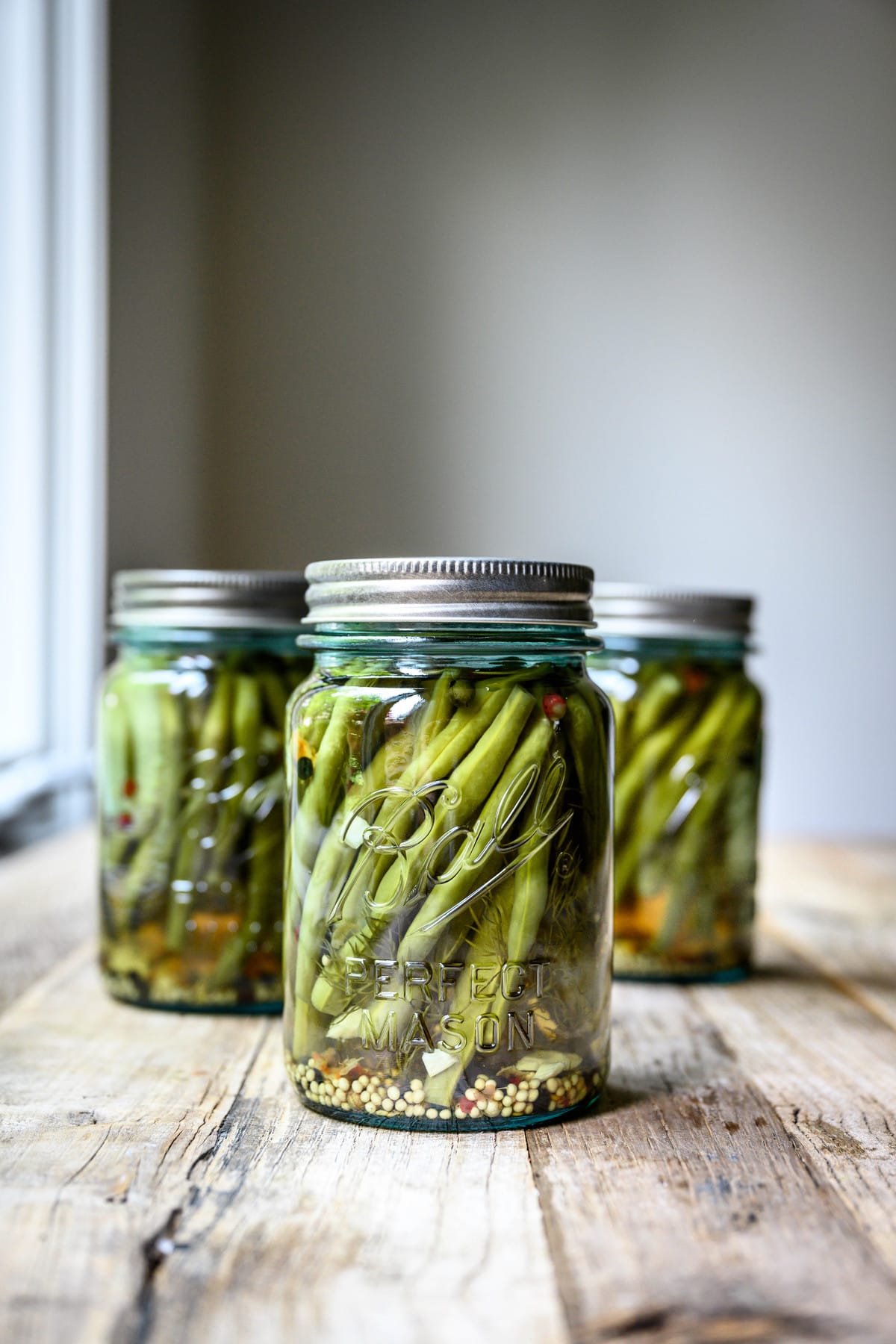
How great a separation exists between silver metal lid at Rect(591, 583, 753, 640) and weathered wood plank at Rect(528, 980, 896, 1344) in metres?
0.31

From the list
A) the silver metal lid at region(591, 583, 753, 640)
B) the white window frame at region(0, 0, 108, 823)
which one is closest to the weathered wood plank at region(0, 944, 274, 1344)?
the silver metal lid at region(591, 583, 753, 640)

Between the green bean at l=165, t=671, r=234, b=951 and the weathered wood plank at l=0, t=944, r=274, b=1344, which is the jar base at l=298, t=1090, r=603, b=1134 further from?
the green bean at l=165, t=671, r=234, b=951

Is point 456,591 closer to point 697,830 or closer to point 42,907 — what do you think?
point 697,830

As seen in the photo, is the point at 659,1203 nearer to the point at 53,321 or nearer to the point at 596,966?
the point at 596,966

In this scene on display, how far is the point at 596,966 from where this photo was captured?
1.92 feet

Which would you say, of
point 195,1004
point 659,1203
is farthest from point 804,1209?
point 195,1004

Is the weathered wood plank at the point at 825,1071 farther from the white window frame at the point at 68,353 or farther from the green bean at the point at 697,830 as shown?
the white window frame at the point at 68,353

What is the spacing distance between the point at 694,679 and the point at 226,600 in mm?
320

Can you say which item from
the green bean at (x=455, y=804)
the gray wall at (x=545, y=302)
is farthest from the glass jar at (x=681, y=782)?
the gray wall at (x=545, y=302)

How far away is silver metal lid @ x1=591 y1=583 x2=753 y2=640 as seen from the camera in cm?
84

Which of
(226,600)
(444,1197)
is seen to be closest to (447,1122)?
(444,1197)

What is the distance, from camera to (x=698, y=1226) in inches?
18.2

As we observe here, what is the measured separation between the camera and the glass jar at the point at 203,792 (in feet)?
2.39

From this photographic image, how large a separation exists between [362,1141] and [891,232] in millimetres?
1583
